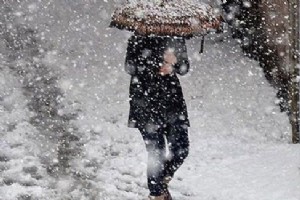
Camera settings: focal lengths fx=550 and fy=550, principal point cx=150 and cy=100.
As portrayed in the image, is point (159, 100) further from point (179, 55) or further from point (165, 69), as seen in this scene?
point (179, 55)

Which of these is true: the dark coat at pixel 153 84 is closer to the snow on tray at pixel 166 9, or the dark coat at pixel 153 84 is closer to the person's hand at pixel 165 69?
the person's hand at pixel 165 69

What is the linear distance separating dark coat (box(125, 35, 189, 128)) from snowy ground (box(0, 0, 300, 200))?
104cm

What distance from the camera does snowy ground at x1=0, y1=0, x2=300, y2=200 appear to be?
5887 mm

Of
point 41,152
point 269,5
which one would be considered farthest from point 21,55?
point 269,5

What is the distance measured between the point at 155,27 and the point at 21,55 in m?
5.73

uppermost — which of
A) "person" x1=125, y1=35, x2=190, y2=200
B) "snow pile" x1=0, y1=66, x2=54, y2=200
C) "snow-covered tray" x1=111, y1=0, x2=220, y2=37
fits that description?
"snow-covered tray" x1=111, y1=0, x2=220, y2=37

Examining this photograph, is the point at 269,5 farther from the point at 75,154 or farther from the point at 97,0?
the point at 97,0

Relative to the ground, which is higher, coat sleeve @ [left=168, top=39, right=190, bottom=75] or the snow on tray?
the snow on tray

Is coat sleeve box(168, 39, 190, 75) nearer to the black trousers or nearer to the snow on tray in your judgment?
the snow on tray

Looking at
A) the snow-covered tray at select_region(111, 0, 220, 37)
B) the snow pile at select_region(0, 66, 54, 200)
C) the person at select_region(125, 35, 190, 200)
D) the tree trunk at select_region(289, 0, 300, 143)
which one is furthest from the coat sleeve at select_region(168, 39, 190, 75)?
the tree trunk at select_region(289, 0, 300, 143)

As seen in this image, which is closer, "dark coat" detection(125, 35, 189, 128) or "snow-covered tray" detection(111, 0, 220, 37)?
"snow-covered tray" detection(111, 0, 220, 37)

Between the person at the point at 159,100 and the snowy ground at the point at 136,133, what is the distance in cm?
61

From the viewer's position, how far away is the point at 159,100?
16.7ft

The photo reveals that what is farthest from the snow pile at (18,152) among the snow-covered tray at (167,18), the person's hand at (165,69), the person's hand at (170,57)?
the snow-covered tray at (167,18)
